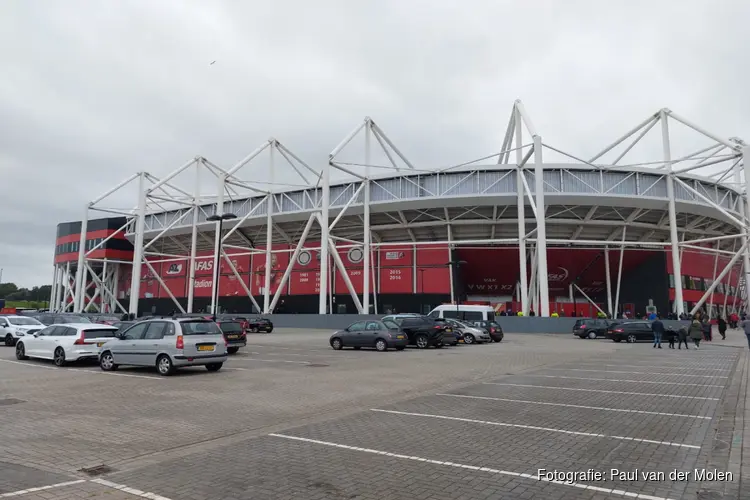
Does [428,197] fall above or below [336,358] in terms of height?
above

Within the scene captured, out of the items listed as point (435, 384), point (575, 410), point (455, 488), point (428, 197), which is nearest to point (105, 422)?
point (455, 488)

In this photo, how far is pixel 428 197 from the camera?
37.9 meters

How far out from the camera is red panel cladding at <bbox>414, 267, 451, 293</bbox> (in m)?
A: 41.8

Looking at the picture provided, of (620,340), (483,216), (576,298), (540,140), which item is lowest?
(620,340)

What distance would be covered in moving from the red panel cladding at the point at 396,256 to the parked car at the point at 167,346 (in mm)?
30914

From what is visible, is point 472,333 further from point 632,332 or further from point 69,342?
point 69,342

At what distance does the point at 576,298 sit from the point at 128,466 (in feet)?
144

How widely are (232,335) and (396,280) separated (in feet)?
85.8

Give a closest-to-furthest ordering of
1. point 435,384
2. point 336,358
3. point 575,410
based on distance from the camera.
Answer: point 575,410
point 435,384
point 336,358

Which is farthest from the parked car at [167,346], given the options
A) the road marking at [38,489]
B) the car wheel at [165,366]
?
the road marking at [38,489]

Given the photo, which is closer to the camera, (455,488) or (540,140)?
(455,488)

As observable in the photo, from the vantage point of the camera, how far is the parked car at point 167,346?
1227 cm

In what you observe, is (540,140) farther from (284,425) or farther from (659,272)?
(284,425)

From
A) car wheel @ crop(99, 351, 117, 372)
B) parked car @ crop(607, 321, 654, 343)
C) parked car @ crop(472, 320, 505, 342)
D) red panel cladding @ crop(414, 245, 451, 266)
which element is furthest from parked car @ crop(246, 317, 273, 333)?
parked car @ crop(607, 321, 654, 343)
